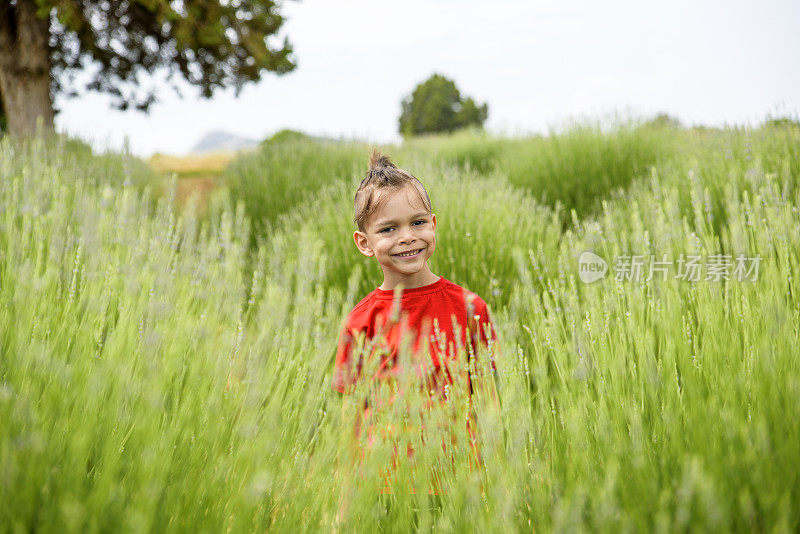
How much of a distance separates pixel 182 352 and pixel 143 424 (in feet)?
1.88

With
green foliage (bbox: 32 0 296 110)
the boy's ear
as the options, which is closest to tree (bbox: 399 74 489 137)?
green foliage (bbox: 32 0 296 110)

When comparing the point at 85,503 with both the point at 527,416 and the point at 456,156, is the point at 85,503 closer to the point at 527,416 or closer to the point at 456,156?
the point at 527,416

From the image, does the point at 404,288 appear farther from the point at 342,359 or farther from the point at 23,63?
the point at 23,63

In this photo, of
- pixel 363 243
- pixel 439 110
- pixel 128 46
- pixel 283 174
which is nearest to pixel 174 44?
pixel 128 46

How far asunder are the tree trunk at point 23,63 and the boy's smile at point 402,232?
832 centimetres

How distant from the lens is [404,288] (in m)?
2.30

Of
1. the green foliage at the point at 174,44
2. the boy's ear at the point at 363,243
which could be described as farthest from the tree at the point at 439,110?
the boy's ear at the point at 363,243

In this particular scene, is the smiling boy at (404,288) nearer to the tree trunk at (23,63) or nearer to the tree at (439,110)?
the tree trunk at (23,63)

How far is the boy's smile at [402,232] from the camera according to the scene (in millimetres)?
2180

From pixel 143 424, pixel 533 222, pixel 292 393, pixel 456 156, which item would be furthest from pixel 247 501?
pixel 456 156

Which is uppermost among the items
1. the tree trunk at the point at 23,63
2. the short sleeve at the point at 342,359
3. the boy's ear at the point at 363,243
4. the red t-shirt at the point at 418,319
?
the tree trunk at the point at 23,63

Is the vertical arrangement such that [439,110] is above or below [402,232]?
above

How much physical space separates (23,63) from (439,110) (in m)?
29.8

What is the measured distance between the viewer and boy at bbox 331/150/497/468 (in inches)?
85.8
